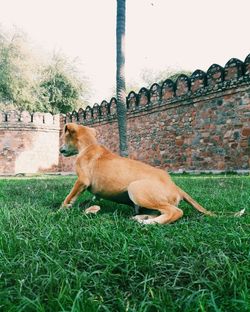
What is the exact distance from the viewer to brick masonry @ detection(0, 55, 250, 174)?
11805mm

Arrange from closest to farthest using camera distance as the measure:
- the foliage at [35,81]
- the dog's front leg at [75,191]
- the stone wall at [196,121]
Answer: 1. the dog's front leg at [75,191]
2. the stone wall at [196,121]
3. the foliage at [35,81]

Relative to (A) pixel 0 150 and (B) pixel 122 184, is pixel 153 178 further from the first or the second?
(A) pixel 0 150

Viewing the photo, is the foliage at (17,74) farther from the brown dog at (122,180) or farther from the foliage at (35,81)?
the brown dog at (122,180)

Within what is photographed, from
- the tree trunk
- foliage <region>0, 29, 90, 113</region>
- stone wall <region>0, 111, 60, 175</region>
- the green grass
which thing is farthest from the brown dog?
foliage <region>0, 29, 90, 113</region>

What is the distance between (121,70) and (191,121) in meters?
3.71

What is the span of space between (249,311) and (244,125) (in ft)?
35.8

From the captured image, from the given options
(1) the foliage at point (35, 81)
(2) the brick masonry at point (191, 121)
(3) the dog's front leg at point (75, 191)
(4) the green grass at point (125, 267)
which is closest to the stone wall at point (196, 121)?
(2) the brick masonry at point (191, 121)

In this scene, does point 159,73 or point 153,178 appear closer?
point 153,178

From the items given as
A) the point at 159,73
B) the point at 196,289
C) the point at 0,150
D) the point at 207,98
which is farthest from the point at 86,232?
the point at 159,73

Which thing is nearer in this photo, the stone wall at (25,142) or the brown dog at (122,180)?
the brown dog at (122,180)

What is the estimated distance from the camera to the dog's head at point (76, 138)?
4.09 m

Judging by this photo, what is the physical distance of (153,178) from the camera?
3230 millimetres

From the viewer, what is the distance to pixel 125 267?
6.07 feet

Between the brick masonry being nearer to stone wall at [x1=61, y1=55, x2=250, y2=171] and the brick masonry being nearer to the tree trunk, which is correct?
stone wall at [x1=61, y1=55, x2=250, y2=171]
